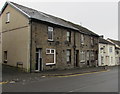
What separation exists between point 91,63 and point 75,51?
20.7ft

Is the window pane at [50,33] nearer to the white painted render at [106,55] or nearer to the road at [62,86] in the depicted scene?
the road at [62,86]

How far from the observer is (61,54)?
2112 cm

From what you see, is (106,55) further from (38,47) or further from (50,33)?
(38,47)

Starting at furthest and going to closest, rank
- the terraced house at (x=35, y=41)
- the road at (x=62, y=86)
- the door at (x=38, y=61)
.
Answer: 1. the door at (x=38, y=61)
2. the terraced house at (x=35, y=41)
3. the road at (x=62, y=86)

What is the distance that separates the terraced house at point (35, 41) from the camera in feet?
56.3

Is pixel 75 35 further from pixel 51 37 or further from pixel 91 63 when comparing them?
pixel 91 63

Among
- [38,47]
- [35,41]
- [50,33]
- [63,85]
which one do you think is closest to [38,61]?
[38,47]

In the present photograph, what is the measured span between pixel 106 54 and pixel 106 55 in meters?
0.24

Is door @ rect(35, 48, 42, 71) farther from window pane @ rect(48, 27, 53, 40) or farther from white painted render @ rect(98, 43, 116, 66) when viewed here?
white painted render @ rect(98, 43, 116, 66)

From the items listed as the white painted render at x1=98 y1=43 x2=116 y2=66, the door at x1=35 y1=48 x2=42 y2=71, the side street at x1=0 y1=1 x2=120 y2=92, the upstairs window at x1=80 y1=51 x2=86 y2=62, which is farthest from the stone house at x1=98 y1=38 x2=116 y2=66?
the door at x1=35 y1=48 x2=42 y2=71

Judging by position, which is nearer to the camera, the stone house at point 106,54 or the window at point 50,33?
the window at point 50,33

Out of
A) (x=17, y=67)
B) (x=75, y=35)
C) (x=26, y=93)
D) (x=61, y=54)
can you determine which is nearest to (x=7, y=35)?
(x=17, y=67)

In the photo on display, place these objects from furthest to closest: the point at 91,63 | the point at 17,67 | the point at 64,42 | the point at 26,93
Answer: the point at 91,63 < the point at 64,42 < the point at 17,67 < the point at 26,93

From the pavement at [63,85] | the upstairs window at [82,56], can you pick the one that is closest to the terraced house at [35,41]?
the upstairs window at [82,56]
